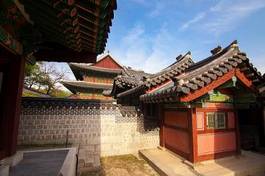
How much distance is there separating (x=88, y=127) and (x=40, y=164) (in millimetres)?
4032

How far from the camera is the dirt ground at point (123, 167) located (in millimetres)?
6492

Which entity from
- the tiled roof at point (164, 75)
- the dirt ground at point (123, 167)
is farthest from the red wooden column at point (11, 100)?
the tiled roof at point (164, 75)

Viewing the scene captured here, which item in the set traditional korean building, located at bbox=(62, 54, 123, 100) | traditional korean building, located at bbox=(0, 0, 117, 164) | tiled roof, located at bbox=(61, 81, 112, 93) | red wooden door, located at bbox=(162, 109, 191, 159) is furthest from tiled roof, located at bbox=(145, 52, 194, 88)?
tiled roof, located at bbox=(61, 81, 112, 93)

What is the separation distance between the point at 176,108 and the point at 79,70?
19.5m

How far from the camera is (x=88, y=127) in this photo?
8438 millimetres

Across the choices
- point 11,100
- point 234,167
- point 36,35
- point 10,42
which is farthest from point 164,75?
point 10,42

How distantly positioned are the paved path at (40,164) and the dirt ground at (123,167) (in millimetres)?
1518

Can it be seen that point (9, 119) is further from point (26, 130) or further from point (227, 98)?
point (227, 98)

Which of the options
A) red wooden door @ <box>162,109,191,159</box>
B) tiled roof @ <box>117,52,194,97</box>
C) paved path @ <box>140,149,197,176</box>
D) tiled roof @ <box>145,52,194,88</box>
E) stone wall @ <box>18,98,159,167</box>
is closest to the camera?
paved path @ <box>140,149,197,176</box>

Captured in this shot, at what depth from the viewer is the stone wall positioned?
772 cm

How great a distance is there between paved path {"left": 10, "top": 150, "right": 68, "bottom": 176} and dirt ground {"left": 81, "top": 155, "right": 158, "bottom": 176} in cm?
152

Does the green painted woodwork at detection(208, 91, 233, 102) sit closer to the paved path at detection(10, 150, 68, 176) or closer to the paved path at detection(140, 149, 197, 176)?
the paved path at detection(140, 149, 197, 176)

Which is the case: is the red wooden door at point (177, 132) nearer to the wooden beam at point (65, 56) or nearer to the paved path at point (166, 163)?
the paved path at point (166, 163)

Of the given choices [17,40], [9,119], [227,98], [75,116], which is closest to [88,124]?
[75,116]
